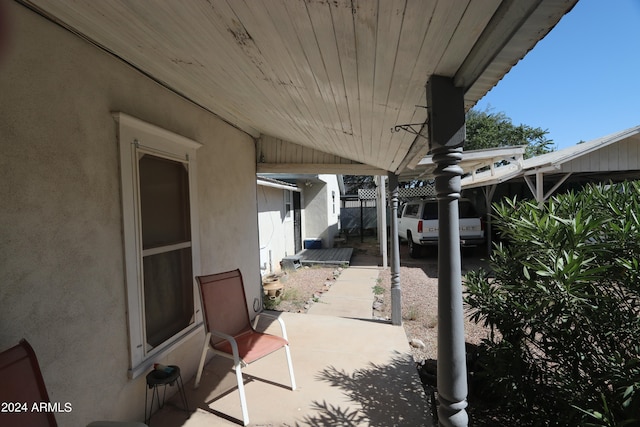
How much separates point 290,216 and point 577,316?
352 inches

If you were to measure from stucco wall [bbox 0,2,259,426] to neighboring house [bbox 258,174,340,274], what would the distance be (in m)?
5.04

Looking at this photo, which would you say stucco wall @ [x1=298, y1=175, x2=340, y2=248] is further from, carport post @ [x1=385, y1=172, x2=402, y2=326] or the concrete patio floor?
the concrete patio floor

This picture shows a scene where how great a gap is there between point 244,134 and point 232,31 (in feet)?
11.1

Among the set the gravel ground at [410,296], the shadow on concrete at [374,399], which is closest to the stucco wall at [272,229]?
the gravel ground at [410,296]

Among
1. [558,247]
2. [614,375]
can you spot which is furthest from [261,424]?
[558,247]

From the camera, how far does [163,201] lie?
2.85 meters

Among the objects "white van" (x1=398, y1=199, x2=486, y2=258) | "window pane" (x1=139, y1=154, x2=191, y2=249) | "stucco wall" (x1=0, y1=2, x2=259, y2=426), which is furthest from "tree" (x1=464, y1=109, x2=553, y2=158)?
"stucco wall" (x1=0, y1=2, x2=259, y2=426)

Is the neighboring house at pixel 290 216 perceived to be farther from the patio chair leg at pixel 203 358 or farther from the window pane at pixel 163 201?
the patio chair leg at pixel 203 358

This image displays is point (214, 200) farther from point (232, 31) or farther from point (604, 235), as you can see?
point (604, 235)

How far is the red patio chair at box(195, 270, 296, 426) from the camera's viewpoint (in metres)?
2.75

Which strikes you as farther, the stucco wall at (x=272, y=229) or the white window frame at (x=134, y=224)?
the stucco wall at (x=272, y=229)

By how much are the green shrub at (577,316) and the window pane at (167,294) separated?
2.80m

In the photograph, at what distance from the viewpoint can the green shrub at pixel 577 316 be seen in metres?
1.81

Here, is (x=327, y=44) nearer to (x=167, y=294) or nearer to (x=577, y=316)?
(x=577, y=316)
